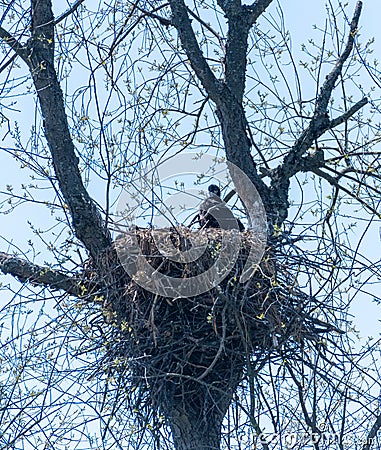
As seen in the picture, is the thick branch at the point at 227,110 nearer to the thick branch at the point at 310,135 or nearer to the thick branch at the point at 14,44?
the thick branch at the point at 310,135

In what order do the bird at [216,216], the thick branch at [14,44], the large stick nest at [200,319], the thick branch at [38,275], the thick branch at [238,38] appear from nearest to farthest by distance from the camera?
the large stick nest at [200,319]
the thick branch at [38,275]
the thick branch at [14,44]
the bird at [216,216]
the thick branch at [238,38]

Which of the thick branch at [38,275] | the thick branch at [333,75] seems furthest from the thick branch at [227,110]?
the thick branch at [38,275]

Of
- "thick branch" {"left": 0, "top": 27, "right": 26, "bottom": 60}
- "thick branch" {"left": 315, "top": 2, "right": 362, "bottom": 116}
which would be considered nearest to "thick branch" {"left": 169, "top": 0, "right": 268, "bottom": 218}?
"thick branch" {"left": 315, "top": 2, "right": 362, "bottom": 116}

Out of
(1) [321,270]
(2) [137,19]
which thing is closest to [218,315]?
(1) [321,270]

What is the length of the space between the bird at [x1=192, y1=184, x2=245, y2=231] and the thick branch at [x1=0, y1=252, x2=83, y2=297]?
105 centimetres

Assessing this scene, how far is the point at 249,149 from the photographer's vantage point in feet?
24.5

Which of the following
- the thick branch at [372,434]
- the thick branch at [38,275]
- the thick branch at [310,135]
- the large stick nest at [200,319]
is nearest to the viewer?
the thick branch at [372,434]

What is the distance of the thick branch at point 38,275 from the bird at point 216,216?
1050mm

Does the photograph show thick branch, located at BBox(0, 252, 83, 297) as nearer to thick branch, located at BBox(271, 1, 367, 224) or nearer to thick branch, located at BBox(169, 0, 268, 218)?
thick branch, located at BBox(169, 0, 268, 218)

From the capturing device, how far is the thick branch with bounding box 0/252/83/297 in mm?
6719

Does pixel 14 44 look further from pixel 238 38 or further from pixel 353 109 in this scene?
pixel 353 109

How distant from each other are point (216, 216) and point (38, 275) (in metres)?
1.29

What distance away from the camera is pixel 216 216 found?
739cm

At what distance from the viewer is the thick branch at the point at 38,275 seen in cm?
672
